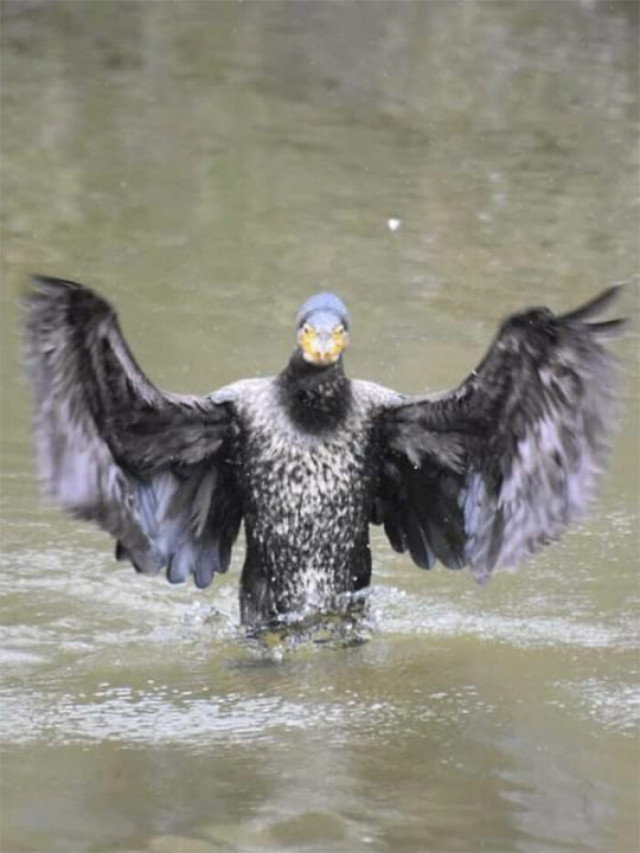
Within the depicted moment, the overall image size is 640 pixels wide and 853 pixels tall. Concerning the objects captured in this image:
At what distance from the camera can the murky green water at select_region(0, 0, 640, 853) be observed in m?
5.75

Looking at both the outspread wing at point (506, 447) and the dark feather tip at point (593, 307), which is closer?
the dark feather tip at point (593, 307)

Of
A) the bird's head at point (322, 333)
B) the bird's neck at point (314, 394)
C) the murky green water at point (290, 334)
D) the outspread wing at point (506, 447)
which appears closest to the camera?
the murky green water at point (290, 334)

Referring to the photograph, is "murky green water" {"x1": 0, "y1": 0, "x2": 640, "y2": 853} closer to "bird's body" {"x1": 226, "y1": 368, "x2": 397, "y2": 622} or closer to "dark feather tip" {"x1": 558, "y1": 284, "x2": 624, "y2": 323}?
"bird's body" {"x1": 226, "y1": 368, "x2": 397, "y2": 622}

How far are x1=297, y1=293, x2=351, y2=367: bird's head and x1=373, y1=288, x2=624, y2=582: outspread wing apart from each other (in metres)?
0.37

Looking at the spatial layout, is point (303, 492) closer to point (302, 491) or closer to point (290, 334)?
point (302, 491)

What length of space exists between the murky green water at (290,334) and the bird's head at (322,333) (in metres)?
1.10

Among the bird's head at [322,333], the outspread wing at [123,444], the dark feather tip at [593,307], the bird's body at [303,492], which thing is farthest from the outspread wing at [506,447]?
the outspread wing at [123,444]

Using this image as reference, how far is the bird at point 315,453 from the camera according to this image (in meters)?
6.09

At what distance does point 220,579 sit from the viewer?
7844mm

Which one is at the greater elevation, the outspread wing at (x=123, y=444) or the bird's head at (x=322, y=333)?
the bird's head at (x=322, y=333)

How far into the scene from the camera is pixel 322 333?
6434 mm

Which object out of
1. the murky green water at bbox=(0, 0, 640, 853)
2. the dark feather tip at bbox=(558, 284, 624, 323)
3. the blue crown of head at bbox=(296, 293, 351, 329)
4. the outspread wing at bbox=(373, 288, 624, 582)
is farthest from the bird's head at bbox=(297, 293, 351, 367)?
the murky green water at bbox=(0, 0, 640, 853)

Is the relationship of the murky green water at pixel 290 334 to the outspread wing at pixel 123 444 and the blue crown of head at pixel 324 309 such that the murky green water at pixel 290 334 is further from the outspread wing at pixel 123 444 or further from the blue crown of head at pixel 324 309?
the blue crown of head at pixel 324 309

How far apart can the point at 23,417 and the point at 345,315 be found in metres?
2.73
